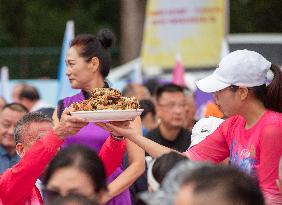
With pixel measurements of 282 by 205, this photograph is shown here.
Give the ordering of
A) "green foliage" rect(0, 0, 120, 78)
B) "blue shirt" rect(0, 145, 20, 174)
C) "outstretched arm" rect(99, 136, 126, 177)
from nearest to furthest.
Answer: "outstretched arm" rect(99, 136, 126, 177) < "blue shirt" rect(0, 145, 20, 174) < "green foliage" rect(0, 0, 120, 78)

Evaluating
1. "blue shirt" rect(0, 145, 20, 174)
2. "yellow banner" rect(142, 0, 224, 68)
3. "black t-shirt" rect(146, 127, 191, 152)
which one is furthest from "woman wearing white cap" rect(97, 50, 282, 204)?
"yellow banner" rect(142, 0, 224, 68)

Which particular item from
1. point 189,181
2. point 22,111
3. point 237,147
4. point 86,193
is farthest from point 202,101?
point 189,181

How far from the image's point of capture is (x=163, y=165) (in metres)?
4.59

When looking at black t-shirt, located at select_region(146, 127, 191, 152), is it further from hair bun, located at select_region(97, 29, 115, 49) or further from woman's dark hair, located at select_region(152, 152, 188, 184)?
woman's dark hair, located at select_region(152, 152, 188, 184)

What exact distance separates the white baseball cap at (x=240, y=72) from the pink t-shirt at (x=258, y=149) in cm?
19

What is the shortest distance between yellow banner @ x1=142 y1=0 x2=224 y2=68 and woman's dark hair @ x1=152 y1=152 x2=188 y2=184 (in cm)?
1372

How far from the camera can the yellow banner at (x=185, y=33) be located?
729 inches

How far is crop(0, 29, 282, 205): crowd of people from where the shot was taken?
12.0ft

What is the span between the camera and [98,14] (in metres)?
31.7

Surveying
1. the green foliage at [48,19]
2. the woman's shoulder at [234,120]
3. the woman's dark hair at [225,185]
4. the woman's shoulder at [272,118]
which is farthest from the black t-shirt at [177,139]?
the green foliage at [48,19]

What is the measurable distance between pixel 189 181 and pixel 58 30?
26.9 meters

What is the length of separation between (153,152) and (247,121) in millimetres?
505

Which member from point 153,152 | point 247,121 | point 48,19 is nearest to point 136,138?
point 153,152

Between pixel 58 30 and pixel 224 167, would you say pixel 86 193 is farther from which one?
pixel 58 30
